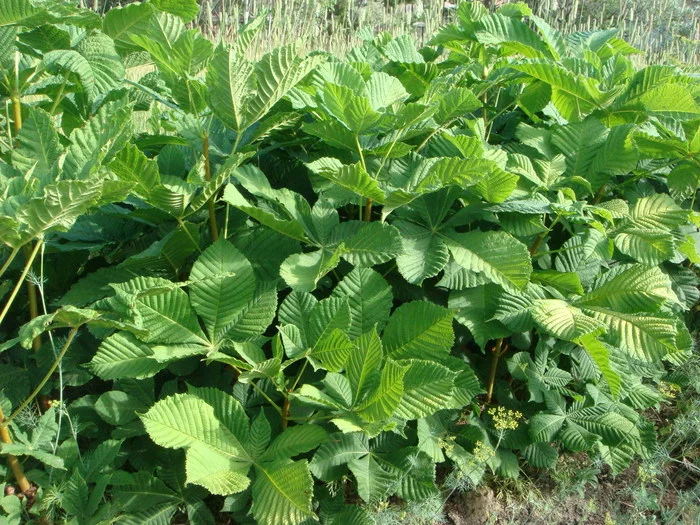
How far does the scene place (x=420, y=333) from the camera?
5.00 ft

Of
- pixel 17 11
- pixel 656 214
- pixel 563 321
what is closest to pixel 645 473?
pixel 563 321

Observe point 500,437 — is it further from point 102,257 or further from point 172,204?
point 102,257

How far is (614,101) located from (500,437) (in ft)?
2.96

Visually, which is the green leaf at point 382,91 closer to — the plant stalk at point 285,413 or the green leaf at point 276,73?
the green leaf at point 276,73

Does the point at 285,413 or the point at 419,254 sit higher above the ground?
the point at 419,254

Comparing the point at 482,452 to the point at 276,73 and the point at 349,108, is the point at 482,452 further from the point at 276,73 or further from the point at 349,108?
the point at 276,73

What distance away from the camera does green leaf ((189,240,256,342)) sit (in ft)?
4.75

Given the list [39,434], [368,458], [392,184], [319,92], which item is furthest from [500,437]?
[39,434]

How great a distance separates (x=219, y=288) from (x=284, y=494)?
42 cm

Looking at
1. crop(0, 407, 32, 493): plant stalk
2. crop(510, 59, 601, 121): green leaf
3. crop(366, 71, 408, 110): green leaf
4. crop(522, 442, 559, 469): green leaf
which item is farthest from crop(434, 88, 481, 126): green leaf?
crop(0, 407, 32, 493): plant stalk

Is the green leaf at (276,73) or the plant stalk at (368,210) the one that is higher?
the green leaf at (276,73)

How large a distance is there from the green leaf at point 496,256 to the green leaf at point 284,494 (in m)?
0.56

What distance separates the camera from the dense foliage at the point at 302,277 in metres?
1.38

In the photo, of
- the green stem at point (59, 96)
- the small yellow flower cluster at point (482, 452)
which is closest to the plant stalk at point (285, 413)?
the small yellow flower cluster at point (482, 452)
